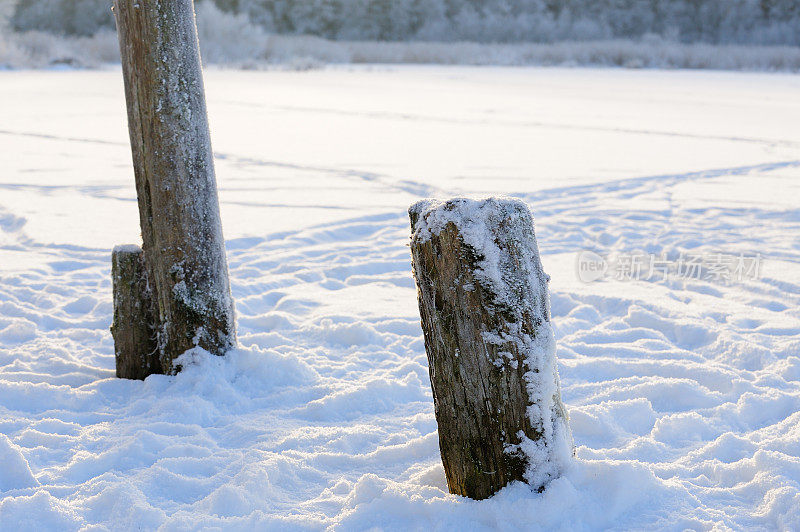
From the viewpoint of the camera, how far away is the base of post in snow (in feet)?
10.5

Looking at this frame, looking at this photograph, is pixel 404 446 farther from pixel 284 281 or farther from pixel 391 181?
pixel 391 181

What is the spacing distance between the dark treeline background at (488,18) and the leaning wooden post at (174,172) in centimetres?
4325

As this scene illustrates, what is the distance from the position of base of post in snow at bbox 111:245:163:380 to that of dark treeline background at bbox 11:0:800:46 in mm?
43218

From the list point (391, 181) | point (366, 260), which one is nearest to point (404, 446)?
point (366, 260)

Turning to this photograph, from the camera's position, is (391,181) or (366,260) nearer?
(366,260)

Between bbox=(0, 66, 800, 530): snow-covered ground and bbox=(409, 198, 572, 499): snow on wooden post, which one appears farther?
bbox=(0, 66, 800, 530): snow-covered ground

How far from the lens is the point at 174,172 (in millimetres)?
2973

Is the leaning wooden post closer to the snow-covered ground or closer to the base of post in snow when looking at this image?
the base of post in snow

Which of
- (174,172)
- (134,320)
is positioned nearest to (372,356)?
(134,320)

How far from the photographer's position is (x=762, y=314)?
4.09 m

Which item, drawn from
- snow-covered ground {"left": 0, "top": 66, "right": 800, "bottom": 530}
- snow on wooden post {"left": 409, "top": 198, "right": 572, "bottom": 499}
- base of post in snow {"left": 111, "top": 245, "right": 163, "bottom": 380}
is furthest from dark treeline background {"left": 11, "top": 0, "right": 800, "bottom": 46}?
snow on wooden post {"left": 409, "top": 198, "right": 572, "bottom": 499}

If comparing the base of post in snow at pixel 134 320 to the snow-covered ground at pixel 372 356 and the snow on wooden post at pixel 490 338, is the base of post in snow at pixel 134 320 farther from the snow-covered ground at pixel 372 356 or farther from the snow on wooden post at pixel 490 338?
the snow on wooden post at pixel 490 338

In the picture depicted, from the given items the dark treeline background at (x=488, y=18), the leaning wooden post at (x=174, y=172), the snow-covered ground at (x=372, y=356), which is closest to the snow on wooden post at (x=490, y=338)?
the snow-covered ground at (x=372, y=356)

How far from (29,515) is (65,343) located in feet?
5.55
